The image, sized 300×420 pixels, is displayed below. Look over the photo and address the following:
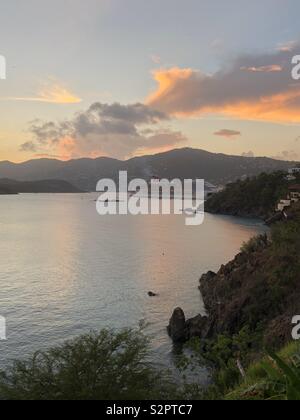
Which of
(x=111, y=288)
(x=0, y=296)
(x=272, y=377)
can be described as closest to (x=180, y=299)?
Result: (x=111, y=288)

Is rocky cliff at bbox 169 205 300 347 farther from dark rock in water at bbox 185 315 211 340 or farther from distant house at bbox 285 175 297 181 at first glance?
distant house at bbox 285 175 297 181

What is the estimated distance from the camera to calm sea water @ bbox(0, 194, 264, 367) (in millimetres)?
36312

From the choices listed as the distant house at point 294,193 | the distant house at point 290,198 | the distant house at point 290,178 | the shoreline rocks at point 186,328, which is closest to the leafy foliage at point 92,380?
the shoreline rocks at point 186,328

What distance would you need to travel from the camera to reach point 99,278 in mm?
55438

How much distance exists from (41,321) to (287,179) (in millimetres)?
129636

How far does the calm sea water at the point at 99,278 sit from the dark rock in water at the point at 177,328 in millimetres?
602

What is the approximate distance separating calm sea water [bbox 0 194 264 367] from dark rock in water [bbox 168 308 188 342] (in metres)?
0.60

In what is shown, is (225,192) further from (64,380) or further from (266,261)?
(64,380)

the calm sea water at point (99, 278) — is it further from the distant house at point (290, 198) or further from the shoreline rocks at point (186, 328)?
the distant house at point (290, 198)

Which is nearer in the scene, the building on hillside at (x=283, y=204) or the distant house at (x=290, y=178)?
the building on hillside at (x=283, y=204)

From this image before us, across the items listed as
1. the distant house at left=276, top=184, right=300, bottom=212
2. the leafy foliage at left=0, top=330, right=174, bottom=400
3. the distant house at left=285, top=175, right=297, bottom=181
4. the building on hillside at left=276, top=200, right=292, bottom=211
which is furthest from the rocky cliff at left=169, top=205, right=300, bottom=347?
the distant house at left=285, top=175, right=297, bottom=181

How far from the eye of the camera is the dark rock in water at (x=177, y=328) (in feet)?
111
